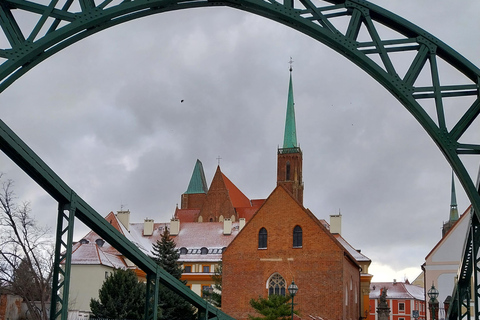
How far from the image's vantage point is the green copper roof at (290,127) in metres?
103

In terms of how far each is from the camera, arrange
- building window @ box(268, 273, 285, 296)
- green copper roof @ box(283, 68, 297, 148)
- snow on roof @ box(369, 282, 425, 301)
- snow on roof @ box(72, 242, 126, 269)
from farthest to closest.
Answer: green copper roof @ box(283, 68, 297, 148)
snow on roof @ box(369, 282, 425, 301)
snow on roof @ box(72, 242, 126, 269)
building window @ box(268, 273, 285, 296)

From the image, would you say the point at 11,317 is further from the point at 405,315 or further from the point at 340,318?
the point at 405,315

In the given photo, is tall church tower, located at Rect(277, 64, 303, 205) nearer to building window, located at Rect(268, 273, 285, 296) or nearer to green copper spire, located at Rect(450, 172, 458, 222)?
green copper spire, located at Rect(450, 172, 458, 222)

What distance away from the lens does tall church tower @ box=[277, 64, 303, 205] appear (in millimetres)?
103931

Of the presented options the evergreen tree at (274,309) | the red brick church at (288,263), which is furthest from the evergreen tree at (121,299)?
the red brick church at (288,263)

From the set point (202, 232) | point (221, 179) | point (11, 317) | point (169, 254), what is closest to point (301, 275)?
point (169, 254)

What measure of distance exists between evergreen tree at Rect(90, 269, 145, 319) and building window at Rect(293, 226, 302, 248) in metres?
13.5

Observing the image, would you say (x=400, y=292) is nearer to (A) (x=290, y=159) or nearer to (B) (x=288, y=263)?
(A) (x=290, y=159)

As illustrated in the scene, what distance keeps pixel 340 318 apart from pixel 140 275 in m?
24.4

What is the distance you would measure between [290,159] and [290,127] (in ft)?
18.0

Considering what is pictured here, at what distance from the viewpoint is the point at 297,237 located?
46.1 meters

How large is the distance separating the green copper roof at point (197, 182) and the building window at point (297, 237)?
6400 cm

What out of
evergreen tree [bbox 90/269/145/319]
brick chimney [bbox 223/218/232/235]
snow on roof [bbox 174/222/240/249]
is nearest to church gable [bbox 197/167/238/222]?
snow on roof [bbox 174/222/240/249]

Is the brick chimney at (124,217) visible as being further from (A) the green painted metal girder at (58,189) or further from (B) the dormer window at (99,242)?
(A) the green painted metal girder at (58,189)
